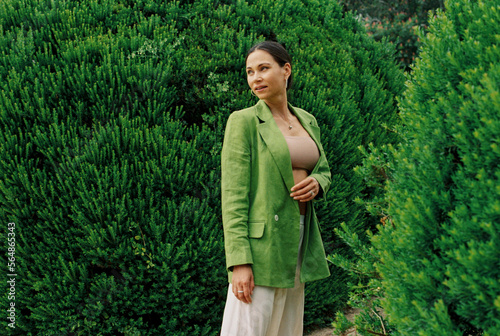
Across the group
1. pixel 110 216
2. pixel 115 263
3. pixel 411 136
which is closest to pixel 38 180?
pixel 110 216

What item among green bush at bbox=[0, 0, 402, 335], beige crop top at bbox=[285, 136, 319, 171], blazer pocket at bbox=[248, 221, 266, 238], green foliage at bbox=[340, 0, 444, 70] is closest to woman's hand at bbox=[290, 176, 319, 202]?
beige crop top at bbox=[285, 136, 319, 171]

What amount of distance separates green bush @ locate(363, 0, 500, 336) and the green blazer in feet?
2.46

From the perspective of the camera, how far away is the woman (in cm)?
240

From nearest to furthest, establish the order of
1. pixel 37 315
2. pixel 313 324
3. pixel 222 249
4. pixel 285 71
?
pixel 285 71, pixel 37 315, pixel 222 249, pixel 313 324

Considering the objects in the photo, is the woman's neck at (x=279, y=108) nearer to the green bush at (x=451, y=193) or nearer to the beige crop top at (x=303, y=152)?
the beige crop top at (x=303, y=152)

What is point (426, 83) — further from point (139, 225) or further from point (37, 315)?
point (37, 315)

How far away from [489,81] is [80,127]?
260cm

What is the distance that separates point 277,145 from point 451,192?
3.63ft

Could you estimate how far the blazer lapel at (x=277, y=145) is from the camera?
251 centimetres

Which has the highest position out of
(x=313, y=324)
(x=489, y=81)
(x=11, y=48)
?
(x=489, y=81)

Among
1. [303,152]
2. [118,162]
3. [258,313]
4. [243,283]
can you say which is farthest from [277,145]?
[118,162]

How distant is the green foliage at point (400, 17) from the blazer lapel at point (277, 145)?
11.0 metres

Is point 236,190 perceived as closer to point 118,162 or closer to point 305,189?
point 305,189

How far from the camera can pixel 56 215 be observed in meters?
3.00
